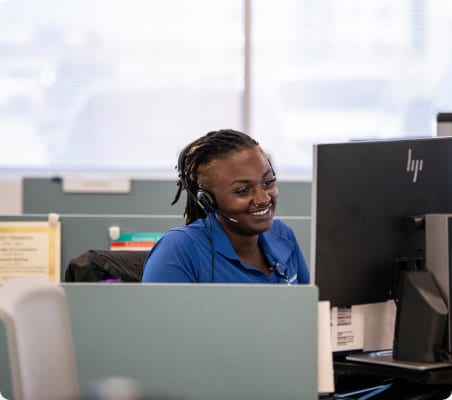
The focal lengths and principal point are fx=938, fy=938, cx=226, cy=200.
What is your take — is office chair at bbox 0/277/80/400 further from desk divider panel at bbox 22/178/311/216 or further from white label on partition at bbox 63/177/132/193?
white label on partition at bbox 63/177/132/193

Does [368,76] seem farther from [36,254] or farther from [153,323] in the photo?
[153,323]

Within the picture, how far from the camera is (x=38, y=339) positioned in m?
1.26

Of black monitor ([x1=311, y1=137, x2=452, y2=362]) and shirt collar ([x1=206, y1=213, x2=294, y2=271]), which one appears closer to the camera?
black monitor ([x1=311, y1=137, x2=452, y2=362])

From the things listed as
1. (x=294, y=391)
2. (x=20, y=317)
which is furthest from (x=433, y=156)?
(x=20, y=317)

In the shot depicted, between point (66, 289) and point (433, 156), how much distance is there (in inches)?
30.8

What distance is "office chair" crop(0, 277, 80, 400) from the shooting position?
1.20m

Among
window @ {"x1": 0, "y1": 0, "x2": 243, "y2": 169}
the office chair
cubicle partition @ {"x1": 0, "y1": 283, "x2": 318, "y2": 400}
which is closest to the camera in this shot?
the office chair

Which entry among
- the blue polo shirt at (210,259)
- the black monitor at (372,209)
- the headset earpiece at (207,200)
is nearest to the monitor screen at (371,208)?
the black monitor at (372,209)

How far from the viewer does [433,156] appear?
1.84 m

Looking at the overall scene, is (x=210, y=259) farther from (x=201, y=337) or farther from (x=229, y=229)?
(x=201, y=337)

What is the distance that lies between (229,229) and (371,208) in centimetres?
53

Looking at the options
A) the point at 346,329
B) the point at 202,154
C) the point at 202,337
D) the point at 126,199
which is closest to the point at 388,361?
the point at 346,329

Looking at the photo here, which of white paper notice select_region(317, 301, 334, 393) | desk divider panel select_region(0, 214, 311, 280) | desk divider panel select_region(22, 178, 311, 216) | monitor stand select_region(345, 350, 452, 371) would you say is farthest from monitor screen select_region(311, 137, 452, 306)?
desk divider panel select_region(22, 178, 311, 216)

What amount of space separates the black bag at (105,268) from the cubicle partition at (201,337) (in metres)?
1.02
